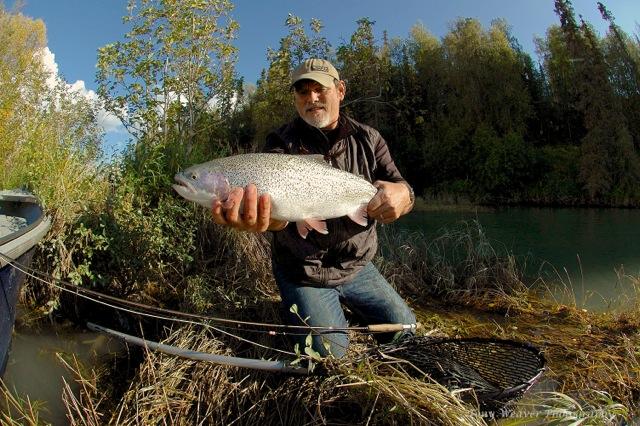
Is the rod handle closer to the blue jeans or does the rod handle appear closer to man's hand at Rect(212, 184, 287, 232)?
the blue jeans

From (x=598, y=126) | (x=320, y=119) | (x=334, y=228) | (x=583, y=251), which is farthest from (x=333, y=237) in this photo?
(x=598, y=126)

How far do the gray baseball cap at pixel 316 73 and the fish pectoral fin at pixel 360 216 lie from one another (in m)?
0.92

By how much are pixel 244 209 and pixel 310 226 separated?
1.49 feet

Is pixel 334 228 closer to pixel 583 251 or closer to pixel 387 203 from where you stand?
pixel 387 203

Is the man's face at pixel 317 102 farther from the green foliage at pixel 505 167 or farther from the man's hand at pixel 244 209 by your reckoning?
the green foliage at pixel 505 167

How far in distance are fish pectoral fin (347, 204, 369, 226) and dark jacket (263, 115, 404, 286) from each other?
182mm

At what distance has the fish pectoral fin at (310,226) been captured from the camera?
9.16ft

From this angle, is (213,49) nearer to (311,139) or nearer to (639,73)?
(311,139)

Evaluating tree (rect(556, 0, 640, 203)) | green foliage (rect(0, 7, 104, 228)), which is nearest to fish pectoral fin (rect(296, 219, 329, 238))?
green foliage (rect(0, 7, 104, 228))

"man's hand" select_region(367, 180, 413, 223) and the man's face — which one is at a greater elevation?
the man's face

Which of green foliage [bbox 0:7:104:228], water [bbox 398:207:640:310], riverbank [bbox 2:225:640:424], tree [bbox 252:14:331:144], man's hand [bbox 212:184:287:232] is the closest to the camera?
riverbank [bbox 2:225:640:424]

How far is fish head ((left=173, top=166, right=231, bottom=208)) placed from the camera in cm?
262

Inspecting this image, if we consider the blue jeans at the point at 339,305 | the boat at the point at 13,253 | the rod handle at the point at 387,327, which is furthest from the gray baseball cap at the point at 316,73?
the boat at the point at 13,253

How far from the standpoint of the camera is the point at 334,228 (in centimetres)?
310
